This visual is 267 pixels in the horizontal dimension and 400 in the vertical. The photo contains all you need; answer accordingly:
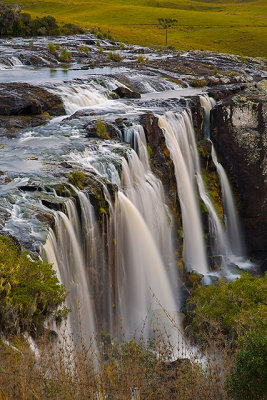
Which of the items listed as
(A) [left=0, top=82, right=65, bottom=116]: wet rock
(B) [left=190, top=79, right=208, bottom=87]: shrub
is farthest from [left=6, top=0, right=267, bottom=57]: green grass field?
(A) [left=0, top=82, right=65, bottom=116]: wet rock

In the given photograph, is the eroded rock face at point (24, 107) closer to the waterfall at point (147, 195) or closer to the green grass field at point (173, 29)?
the waterfall at point (147, 195)

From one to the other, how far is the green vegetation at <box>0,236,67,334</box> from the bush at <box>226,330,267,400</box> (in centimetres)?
394

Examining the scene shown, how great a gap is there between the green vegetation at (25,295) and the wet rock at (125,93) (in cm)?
2129

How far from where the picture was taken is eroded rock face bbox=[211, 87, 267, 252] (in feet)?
89.6

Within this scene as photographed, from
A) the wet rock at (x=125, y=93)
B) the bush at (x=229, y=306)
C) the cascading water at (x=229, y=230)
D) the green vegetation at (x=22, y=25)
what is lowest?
the cascading water at (x=229, y=230)

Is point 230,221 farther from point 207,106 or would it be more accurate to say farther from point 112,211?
point 112,211

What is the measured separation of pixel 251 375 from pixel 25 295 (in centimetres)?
471

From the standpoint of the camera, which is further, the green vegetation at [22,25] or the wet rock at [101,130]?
the green vegetation at [22,25]

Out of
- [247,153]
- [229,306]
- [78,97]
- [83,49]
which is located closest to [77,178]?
[229,306]

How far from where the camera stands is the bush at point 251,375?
7.95 meters

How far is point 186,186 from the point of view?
2486 centimetres

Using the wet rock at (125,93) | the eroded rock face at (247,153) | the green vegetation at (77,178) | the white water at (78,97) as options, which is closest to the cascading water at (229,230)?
the eroded rock face at (247,153)

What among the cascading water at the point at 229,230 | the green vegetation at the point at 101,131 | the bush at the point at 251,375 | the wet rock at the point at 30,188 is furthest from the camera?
the cascading water at the point at 229,230

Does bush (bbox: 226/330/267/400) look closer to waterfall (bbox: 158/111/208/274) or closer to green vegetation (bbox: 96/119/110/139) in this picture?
waterfall (bbox: 158/111/208/274)
